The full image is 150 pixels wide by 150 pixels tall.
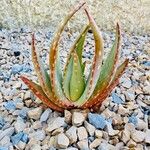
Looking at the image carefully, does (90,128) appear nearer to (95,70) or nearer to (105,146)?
(105,146)

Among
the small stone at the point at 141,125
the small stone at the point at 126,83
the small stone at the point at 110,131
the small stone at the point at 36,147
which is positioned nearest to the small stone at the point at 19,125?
the small stone at the point at 36,147

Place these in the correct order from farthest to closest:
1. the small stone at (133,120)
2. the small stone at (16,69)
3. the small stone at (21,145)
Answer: the small stone at (16,69) < the small stone at (133,120) < the small stone at (21,145)

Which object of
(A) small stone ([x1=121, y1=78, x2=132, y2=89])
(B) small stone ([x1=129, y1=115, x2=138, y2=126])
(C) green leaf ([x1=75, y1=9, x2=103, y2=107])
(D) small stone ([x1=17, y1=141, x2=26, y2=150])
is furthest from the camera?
(A) small stone ([x1=121, y1=78, x2=132, y2=89])

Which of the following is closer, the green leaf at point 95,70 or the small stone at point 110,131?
the green leaf at point 95,70

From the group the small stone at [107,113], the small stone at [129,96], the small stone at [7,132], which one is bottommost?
the small stone at [7,132]

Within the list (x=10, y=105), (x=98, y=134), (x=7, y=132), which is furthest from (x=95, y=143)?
(x=10, y=105)

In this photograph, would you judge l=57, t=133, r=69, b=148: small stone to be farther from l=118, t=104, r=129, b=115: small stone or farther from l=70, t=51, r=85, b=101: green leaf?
l=118, t=104, r=129, b=115: small stone

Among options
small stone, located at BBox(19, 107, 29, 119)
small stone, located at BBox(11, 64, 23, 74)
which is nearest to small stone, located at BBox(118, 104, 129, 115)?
small stone, located at BBox(19, 107, 29, 119)

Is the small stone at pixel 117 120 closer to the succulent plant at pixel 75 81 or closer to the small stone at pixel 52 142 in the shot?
the succulent plant at pixel 75 81
